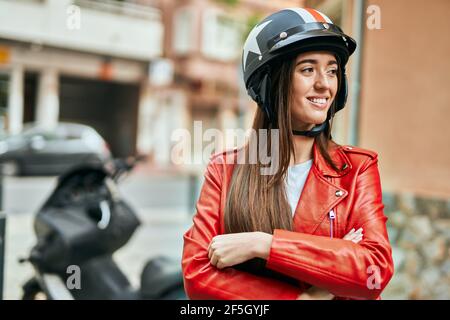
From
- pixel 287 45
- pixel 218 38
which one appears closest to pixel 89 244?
pixel 287 45

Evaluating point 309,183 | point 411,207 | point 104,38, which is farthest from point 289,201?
point 104,38

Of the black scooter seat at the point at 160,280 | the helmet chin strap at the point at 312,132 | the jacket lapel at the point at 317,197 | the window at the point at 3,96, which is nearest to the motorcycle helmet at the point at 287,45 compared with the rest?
the helmet chin strap at the point at 312,132

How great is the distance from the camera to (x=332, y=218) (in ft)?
3.88

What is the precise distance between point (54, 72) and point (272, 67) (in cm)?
1349

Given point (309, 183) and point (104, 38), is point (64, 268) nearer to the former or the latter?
point (309, 183)

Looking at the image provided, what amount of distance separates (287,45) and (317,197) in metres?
0.35

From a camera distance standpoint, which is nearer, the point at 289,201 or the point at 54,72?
the point at 289,201

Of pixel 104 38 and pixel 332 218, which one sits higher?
pixel 104 38

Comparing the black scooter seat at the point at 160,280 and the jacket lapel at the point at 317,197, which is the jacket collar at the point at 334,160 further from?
the black scooter seat at the point at 160,280

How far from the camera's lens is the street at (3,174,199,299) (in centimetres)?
454

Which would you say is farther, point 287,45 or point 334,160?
point 334,160

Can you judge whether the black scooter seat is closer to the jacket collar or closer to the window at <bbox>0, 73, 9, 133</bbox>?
the jacket collar

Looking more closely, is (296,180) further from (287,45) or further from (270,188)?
(287,45)

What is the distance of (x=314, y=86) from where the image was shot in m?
1.20
